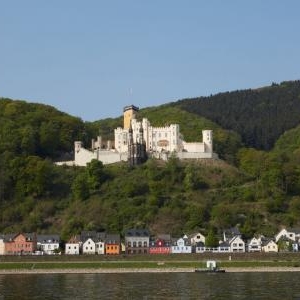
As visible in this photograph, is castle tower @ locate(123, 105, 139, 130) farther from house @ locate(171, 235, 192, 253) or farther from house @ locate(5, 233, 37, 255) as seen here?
house @ locate(171, 235, 192, 253)

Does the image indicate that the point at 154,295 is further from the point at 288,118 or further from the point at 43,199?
the point at 288,118

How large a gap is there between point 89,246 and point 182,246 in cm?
1050

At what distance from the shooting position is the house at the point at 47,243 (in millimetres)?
91250

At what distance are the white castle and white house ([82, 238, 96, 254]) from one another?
2381 cm

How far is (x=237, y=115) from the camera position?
182 metres

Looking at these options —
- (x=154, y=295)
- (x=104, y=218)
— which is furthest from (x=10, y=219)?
(x=154, y=295)

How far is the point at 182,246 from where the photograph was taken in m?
89.9

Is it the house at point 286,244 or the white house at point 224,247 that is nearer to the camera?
the house at point 286,244

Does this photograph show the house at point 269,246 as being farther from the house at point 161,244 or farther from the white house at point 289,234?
the house at point 161,244

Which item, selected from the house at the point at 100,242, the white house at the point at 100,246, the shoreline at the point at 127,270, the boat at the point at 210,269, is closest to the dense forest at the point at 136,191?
the house at the point at 100,242

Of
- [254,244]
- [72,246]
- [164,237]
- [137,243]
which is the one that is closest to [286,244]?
[254,244]

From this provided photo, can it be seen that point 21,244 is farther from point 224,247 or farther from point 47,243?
point 224,247

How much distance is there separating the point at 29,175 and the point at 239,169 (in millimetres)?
29806

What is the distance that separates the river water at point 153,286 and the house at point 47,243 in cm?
1939
